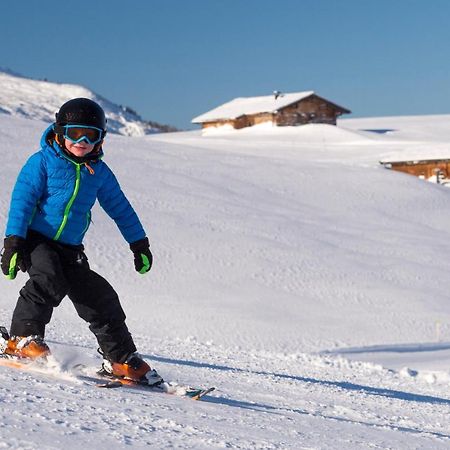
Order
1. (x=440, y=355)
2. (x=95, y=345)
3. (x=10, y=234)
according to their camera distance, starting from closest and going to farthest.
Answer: (x=10, y=234), (x=95, y=345), (x=440, y=355)

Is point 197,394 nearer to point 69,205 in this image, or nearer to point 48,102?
point 69,205

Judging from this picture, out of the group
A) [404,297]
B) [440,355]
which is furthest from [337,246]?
[440,355]

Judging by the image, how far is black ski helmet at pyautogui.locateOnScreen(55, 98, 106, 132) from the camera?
3768 mm

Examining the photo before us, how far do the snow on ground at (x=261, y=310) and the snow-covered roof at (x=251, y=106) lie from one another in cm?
3416

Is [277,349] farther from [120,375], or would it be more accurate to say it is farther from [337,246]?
[337,246]

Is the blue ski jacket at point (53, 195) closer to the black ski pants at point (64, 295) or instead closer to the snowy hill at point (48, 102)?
the black ski pants at point (64, 295)

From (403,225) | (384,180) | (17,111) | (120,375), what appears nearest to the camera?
Result: (120,375)

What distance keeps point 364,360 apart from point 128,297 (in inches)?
89.7

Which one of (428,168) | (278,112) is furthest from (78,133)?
(278,112)

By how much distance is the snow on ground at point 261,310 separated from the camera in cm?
299

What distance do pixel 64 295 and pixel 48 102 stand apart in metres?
80.6

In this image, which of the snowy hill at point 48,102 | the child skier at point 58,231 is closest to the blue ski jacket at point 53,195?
the child skier at point 58,231

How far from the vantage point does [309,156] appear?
29219 millimetres

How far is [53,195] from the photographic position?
3.79 m
